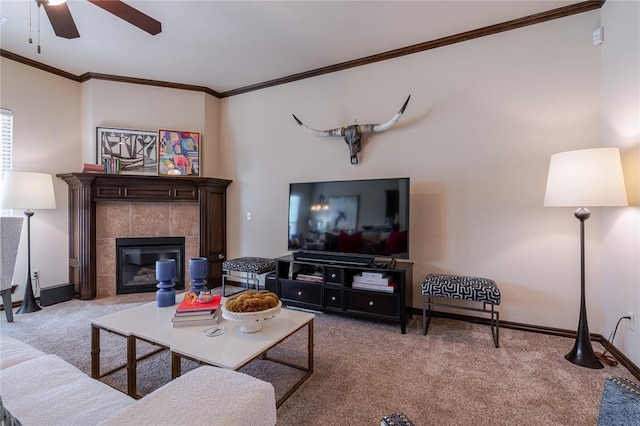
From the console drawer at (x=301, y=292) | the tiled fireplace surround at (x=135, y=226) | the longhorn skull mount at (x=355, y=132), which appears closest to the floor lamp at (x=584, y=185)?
the longhorn skull mount at (x=355, y=132)

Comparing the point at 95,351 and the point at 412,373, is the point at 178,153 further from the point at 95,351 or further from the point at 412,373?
the point at 412,373

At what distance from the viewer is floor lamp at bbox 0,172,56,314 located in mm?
3059

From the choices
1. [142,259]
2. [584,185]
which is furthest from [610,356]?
[142,259]

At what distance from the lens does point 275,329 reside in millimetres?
1799

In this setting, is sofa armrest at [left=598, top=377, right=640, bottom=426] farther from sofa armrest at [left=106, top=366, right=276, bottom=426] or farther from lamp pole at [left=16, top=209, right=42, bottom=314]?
lamp pole at [left=16, top=209, right=42, bottom=314]

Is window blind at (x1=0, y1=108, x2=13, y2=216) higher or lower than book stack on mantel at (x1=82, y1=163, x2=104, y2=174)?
higher

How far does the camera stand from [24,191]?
3115 millimetres

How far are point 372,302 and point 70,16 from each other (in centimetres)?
320

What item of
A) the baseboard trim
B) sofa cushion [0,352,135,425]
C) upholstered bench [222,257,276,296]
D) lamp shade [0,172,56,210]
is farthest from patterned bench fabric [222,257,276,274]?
sofa cushion [0,352,135,425]

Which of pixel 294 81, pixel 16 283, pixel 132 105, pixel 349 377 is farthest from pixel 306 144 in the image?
pixel 16 283

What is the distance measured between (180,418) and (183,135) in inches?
159

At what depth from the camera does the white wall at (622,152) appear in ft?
6.61

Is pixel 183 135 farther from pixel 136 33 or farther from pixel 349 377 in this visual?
pixel 349 377

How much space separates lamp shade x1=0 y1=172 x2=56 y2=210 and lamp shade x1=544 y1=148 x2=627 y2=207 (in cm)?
483
